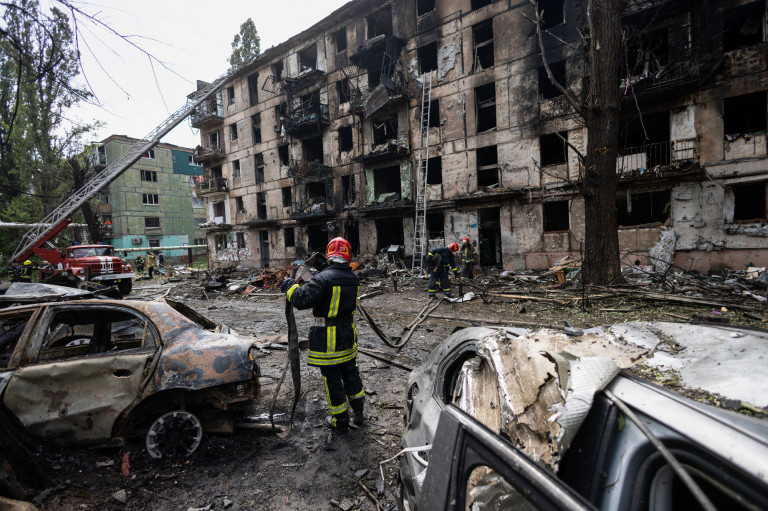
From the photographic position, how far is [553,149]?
16.9m

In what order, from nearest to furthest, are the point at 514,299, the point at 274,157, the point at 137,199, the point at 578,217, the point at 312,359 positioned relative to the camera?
the point at 312,359 → the point at 514,299 → the point at 578,217 → the point at 274,157 → the point at 137,199

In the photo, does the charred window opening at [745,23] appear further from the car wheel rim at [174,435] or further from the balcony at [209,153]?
the balcony at [209,153]

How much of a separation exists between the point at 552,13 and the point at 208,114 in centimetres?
2567

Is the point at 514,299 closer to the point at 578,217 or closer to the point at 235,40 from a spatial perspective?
the point at 578,217

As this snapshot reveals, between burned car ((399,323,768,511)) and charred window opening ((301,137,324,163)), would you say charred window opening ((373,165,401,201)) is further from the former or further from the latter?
burned car ((399,323,768,511))

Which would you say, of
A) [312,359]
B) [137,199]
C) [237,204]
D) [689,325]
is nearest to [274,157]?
[237,204]

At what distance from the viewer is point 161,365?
297 cm

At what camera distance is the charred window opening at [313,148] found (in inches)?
951

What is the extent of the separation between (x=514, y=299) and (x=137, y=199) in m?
39.5

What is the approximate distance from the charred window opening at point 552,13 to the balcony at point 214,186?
971 inches

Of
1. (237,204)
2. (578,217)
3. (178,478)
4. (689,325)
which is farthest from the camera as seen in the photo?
(237,204)

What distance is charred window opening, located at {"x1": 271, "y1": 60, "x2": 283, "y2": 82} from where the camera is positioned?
24.7 meters

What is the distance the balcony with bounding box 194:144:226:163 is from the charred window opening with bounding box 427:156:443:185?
18.7 metres

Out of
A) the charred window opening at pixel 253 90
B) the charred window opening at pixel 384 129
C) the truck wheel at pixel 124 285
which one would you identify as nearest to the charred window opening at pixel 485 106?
the charred window opening at pixel 384 129
